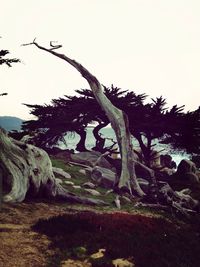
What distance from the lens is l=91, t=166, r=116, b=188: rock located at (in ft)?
64.9

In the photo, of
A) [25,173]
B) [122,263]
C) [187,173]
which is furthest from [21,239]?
[187,173]

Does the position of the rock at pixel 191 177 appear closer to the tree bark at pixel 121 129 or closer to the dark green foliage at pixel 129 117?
the dark green foliage at pixel 129 117

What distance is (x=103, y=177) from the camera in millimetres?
19953

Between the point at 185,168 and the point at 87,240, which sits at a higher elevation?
the point at 185,168

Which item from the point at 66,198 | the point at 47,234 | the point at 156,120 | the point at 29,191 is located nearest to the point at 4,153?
the point at 29,191

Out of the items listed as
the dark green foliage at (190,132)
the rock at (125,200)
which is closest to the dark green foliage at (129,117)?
the dark green foliage at (190,132)

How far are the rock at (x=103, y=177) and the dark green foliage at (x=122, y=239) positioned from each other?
27.2 feet

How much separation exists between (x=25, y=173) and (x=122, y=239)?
16.0 ft

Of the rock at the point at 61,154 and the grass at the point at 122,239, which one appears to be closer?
the grass at the point at 122,239

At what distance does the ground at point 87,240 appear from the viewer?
24.1ft

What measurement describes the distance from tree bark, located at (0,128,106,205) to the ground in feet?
1.94

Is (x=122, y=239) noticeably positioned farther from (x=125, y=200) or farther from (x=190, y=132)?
(x=190, y=132)

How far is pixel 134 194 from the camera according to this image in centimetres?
1833

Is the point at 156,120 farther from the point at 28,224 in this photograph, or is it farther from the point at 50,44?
the point at 28,224
